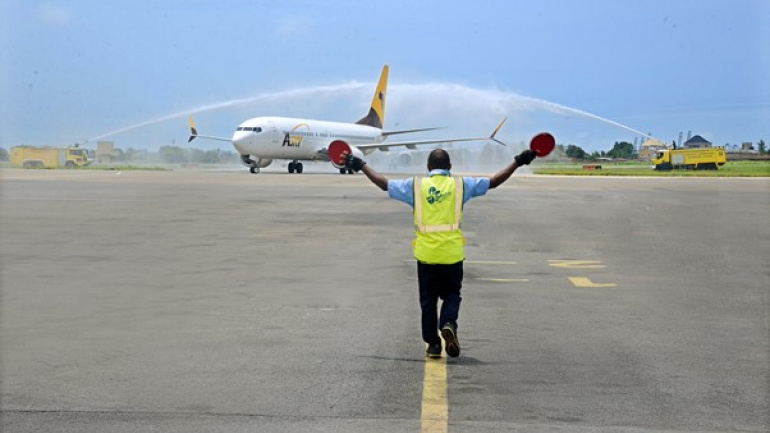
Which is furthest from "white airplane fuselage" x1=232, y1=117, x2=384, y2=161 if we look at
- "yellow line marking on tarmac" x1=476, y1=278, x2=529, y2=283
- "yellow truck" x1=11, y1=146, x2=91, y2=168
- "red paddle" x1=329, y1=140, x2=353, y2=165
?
"red paddle" x1=329, y1=140, x2=353, y2=165

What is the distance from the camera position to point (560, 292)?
10672mm

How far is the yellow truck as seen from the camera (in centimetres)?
8350

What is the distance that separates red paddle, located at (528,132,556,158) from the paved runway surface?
5.03 ft

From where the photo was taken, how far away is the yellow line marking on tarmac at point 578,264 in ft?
43.4

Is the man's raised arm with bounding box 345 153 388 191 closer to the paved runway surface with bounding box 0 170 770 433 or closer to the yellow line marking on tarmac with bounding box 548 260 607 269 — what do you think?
the paved runway surface with bounding box 0 170 770 433

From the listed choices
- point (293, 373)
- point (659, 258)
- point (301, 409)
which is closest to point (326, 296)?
point (293, 373)

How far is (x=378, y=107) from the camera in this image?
75.2 meters

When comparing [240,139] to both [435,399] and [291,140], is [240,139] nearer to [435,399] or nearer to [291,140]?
[291,140]

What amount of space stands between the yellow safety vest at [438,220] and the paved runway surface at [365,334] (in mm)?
764

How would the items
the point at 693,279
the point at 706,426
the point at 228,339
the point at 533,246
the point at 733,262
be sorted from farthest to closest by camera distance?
1. the point at 533,246
2. the point at 733,262
3. the point at 693,279
4. the point at 228,339
5. the point at 706,426

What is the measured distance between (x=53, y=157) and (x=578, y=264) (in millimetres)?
77939

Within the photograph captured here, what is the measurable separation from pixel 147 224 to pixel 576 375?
14.6 m

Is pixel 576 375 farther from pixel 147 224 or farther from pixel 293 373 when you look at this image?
pixel 147 224

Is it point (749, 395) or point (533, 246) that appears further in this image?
point (533, 246)
